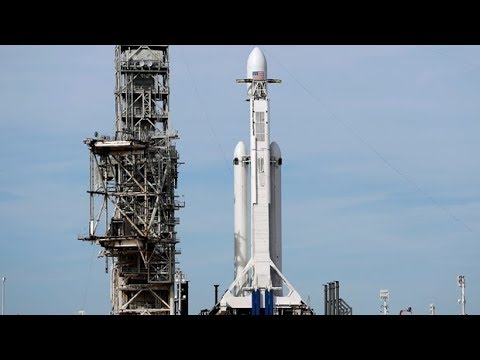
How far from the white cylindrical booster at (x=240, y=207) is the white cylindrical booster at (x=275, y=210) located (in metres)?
2.38

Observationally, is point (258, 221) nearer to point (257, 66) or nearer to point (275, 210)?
point (275, 210)

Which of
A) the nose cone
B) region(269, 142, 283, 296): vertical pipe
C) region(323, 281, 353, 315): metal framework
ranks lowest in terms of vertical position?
region(323, 281, 353, 315): metal framework

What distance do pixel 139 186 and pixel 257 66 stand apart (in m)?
13.8

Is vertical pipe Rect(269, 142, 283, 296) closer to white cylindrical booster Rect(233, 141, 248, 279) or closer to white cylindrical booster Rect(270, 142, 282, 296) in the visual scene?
white cylindrical booster Rect(270, 142, 282, 296)

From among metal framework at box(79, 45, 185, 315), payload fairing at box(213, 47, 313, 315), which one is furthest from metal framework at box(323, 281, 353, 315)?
metal framework at box(79, 45, 185, 315)

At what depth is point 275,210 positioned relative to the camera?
80188mm

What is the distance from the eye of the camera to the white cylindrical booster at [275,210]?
80.0m

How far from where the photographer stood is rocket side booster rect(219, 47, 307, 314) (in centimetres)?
7756

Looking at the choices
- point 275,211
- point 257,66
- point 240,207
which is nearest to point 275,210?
point 275,211
